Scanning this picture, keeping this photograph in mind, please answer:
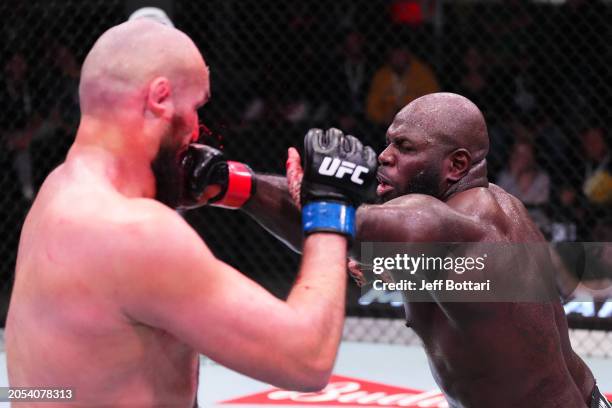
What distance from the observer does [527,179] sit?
4.56 meters

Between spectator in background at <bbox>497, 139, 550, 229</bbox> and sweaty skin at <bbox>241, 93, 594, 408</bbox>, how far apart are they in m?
2.63

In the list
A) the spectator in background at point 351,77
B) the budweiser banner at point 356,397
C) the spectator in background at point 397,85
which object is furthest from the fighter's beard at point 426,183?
the spectator in background at point 351,77

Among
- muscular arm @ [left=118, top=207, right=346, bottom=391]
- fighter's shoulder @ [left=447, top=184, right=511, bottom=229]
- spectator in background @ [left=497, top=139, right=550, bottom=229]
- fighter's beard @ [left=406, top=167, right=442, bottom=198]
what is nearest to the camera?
muscular arm @ [left=118, top=207, right=346, bottom=391]

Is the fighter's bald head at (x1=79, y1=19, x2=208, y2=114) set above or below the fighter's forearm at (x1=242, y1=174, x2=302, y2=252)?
above

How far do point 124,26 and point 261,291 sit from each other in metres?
0.45

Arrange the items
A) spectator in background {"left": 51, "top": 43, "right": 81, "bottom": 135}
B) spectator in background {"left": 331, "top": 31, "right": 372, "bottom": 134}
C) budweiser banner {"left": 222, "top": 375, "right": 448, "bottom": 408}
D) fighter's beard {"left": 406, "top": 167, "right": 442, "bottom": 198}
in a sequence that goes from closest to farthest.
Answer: fighter's beard {"left": 406, "top": 167, "right": 442, "bottom": 198} < budweiser banner {"left": 222, "top": 375, "right": 448, "bottom": 408} < spectator in background {"left": 51, "top": 43, "right": 81, "bottom": 135} < spectator in background {"left": 331, "top": 31, "right": 372, "bottom": 134}

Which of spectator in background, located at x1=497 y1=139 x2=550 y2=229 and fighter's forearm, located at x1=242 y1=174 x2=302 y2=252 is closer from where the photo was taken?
fighter's forearm, located at x1=242 y1=174 x2=302 y2=252

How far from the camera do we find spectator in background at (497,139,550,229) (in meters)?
4.56

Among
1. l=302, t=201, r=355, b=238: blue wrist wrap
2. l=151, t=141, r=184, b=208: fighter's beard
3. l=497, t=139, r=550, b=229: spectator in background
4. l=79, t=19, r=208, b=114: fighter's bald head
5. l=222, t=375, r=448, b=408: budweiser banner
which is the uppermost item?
l=79, t=19, r=208, b=114: fighter's bald head

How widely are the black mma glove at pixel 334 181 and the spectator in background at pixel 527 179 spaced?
3180 mm

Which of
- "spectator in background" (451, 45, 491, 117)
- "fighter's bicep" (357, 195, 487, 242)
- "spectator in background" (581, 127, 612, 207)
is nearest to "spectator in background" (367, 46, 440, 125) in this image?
"spectator in background" (451, 45, 491, 117)

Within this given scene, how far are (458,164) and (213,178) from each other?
54 centimetres

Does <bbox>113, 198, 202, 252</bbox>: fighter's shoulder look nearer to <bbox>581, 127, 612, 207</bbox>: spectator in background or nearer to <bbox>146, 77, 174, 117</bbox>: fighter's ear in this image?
<bbox>146, 77, 174, 117</bbox>: fighter's ear

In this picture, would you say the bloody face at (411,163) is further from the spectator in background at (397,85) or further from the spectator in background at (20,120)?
the spectator in background at (20,120)
